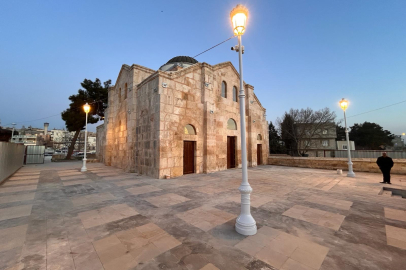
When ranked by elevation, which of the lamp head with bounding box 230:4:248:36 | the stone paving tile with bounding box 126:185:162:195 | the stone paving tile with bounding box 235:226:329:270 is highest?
the lamp head with bounding box 230:4:248:36

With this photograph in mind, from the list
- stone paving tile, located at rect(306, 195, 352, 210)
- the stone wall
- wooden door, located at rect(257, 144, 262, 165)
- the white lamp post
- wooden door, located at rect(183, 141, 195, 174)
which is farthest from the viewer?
the stone wall

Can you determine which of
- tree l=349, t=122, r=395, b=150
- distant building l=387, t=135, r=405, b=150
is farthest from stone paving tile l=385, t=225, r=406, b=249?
distant building l=387, t=135, r=405, b=150

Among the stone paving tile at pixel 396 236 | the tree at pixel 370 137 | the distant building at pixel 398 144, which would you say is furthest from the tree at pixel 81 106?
the distant building at pixel 398 144

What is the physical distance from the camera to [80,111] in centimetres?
2405

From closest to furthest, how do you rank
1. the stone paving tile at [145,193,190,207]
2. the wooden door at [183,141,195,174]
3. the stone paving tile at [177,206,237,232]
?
the stone paving tile at [177,206,237,232]
the stone paving tile at [145,193,190,207]
the wooden door at [183,141,195,174]

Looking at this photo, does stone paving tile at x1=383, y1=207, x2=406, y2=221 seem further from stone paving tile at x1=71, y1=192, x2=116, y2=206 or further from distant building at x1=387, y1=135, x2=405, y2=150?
distant building at x1=387, y1=135, x2=405, y2=150

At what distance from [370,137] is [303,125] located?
26.2 metres

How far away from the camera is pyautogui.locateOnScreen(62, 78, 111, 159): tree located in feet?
78.2

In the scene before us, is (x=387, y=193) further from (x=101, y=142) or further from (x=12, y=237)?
(x=101, y=142)

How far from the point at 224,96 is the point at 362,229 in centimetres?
1226

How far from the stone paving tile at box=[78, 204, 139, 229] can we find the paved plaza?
0.09 ft

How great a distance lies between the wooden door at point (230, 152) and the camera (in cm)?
1420

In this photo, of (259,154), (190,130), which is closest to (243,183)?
(190,130)

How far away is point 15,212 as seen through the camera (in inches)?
181
